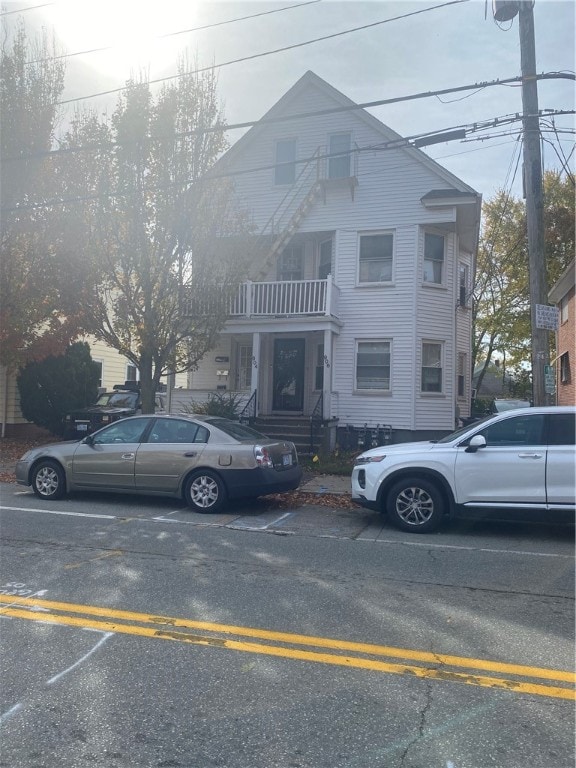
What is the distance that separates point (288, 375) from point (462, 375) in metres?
5.54

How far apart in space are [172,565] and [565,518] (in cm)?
476

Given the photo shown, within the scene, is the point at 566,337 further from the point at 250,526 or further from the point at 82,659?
the point at 82,659

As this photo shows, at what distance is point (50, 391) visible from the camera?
1900 cm

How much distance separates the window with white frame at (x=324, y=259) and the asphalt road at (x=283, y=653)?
12.2 meters

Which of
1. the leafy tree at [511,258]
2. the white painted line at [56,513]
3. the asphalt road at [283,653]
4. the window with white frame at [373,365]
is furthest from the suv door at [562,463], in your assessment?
the leafy tree at [511,258]

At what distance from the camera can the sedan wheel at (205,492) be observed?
30.5 ft

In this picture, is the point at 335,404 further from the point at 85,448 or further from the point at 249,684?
the point at 249,684

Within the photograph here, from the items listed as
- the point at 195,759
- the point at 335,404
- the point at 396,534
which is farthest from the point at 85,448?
the point at 335,404

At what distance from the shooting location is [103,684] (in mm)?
3850

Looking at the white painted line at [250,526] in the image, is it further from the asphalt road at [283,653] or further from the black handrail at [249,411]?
the black handrail at [249,411]

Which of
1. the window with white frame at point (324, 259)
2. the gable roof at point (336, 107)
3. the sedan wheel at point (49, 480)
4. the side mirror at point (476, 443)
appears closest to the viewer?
the side mirror at point (476, 443)

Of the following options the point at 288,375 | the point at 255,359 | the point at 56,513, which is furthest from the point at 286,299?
the point at 56,513

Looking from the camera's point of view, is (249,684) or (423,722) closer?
(423,722)

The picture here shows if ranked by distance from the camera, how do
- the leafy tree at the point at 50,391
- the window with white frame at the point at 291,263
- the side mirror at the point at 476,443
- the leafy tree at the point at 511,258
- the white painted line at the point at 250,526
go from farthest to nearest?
the leafy tree at the point at 511,258
the window with white frame at the point at 291,263
the leafy tree at the point at 50,391
the white painted line at the point at 250,526
the side mirror at the point at 476,443
